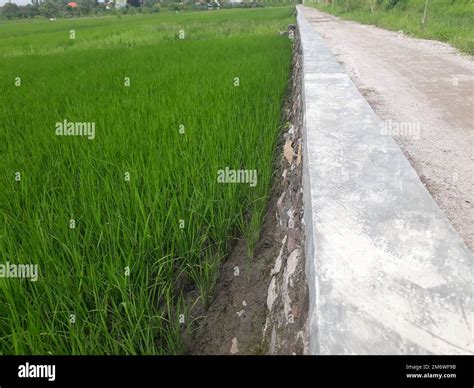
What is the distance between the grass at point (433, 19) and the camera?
7688 millimetres

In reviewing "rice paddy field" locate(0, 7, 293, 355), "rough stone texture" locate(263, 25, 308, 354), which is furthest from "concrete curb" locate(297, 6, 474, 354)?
"rice paddy field" locate(0, 7, 293, 355)

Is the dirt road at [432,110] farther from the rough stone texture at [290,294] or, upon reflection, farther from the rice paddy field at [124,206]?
the rice paddy field at [124,206]

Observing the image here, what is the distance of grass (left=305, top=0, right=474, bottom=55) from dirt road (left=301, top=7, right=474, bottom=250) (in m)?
1.70

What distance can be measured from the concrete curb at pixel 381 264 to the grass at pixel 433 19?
6.46 metres

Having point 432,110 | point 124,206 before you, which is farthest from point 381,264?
point 432,110

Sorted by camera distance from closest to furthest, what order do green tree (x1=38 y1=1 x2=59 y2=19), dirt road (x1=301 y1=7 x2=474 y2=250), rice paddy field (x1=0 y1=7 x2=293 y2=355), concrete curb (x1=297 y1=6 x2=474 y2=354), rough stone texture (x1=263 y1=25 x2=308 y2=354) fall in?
1. concrete curb (x1=297 y1=6 x2=474 y2=354)
2. rough stone texture (x1=263 y1=25 x2=308 y2=354)
3. rice paddy field (x1=0 y1=7 x2=293 y2=355)
4. dirt road (x1=301 y1=7 x2=474 y2=250)
5. green tree (x1=38 y1=1 x2=59 y2=19)

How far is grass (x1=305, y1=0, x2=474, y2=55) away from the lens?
7688mm

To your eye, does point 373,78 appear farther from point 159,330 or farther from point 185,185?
point 159,330

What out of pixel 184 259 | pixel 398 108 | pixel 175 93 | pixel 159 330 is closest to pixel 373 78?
pixel 398 108

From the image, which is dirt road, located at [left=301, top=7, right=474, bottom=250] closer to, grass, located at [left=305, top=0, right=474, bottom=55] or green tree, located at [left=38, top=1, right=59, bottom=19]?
grass, located at [left=305, top=0, right=474, bottom=55]

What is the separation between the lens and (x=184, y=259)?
4.84 ft

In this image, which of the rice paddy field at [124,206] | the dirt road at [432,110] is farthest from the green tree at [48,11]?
the rice paddy field at [124,206]

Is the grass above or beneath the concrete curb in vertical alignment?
above

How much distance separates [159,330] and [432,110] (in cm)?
290
